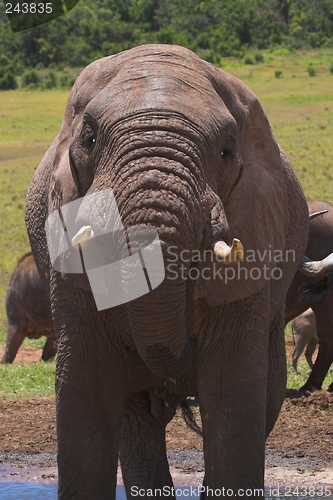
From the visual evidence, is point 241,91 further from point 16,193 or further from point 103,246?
point 16,193

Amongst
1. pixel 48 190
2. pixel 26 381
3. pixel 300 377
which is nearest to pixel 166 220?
pixel 48 190

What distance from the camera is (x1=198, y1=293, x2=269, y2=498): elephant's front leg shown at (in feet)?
15.6

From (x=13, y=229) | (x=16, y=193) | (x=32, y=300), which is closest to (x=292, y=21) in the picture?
(x=16, y=193)

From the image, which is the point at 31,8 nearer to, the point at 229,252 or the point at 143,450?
the point at 143,450

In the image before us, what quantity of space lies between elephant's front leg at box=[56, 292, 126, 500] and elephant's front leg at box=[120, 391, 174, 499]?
1.11 m

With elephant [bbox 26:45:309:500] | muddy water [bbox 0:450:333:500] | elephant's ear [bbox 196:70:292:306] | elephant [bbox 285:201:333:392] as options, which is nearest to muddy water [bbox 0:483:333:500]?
muddy water [bbox 0:450:333:500]

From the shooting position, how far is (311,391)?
9.49 m

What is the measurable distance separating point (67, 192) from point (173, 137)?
2.41 feet

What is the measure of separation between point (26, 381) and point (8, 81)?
42.7 meters

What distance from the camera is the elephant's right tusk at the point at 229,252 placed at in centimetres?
399

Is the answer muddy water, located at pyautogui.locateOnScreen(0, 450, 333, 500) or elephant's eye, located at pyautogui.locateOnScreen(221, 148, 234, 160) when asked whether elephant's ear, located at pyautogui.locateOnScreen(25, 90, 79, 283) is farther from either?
muddy water, located at pyautogui.locateOnScreen(0, 450, 333, 500)

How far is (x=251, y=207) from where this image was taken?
4.79 m

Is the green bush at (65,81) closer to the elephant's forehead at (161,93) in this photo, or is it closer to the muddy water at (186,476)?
the muddy water at (186,476)

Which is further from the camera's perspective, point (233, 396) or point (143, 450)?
point (143, 450)
